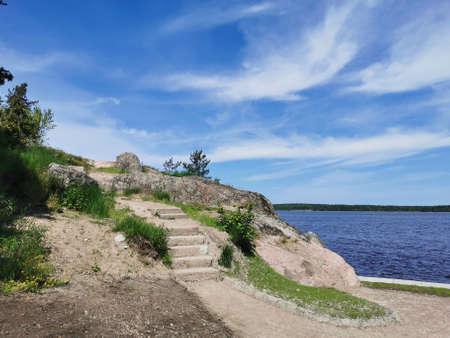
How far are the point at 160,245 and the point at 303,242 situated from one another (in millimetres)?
7805

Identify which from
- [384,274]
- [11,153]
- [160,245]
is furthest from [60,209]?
[384,274]

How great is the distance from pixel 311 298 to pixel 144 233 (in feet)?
18.2

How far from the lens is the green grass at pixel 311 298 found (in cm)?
798

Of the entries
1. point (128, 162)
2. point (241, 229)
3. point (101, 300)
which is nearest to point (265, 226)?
point (241, 229)

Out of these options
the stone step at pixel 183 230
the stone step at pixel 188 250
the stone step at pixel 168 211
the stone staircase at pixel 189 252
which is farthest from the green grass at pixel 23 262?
the stone step at pixel 168 211

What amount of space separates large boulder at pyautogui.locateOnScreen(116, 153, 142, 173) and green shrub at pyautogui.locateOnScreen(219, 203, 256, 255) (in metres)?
17.2

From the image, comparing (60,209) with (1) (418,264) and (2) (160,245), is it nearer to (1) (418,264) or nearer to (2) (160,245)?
(2) (160,245)

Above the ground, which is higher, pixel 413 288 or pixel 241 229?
pixel 241 229

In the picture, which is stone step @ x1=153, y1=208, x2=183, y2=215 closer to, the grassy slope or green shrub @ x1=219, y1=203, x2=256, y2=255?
green shrub @ x1=219, y1=203, x2=256, y2=255

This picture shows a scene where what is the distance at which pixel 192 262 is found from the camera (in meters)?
9.20

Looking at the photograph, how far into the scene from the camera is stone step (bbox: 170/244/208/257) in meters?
9.57

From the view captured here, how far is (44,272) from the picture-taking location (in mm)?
6152

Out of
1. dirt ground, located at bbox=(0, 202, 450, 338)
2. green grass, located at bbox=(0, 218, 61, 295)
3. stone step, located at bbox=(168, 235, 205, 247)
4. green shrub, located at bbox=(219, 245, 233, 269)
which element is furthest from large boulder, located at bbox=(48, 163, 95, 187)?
green shrub, located at bbox=(219, 245, 233, 269)

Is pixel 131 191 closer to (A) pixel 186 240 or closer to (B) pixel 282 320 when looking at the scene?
(A) pixel 186 240
